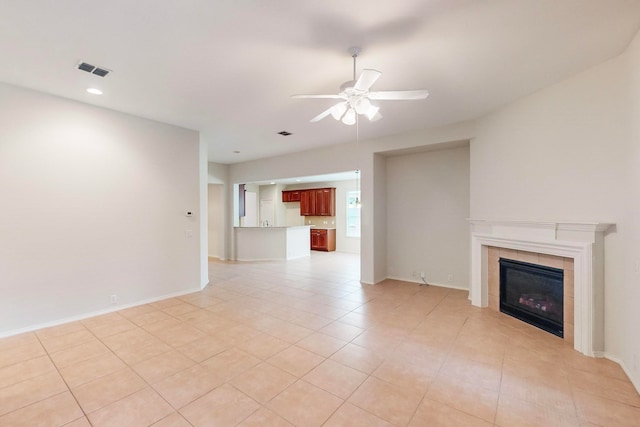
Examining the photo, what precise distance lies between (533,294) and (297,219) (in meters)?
8.49

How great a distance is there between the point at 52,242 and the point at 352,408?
3967 millimetres

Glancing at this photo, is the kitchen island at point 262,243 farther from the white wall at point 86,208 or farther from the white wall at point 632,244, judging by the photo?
the white wall at point 632,244

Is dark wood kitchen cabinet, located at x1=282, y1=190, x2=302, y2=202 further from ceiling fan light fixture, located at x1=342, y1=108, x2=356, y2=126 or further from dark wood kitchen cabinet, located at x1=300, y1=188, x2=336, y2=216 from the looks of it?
ceiling fan light fixture, located at x1=342, y1=108, x2=356, y2=126

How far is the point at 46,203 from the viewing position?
11.0 feet

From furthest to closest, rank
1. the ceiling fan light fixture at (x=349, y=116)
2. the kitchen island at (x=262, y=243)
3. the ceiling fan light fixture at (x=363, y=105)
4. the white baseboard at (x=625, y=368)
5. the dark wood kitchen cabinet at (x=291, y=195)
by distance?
the dark wood kitchen cabinet at (x=291, y=195) → the kitchen island at (x=262, y=243) → the ceiling fan light fixture at (x=349, y=116) → the ceiling fan light fixture at (x=363, y=105) → the white baseboard at (x=625, y=368)

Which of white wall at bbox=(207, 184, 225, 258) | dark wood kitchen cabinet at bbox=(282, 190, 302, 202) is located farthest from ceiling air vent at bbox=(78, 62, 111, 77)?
dark wood kitchen cabinet at bbox=(282, 190, 302, 202)

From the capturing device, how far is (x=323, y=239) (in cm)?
1011

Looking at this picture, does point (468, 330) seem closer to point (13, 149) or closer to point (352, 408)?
point (352, 408)

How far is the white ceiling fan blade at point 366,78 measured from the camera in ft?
6.60

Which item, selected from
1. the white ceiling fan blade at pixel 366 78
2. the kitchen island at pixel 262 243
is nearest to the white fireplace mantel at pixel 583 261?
the white ceiling fan blade at pixel 366 78

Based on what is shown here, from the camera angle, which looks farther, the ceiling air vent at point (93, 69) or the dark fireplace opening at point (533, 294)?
the dark fireplace opening at point (533, 294)

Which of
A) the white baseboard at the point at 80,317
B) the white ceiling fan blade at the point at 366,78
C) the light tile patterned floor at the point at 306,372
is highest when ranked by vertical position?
the white ceiling fan blade at the point at 366,78

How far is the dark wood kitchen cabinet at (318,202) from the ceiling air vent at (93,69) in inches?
299

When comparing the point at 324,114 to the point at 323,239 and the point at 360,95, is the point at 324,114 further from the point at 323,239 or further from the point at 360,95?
the point at 323,239
